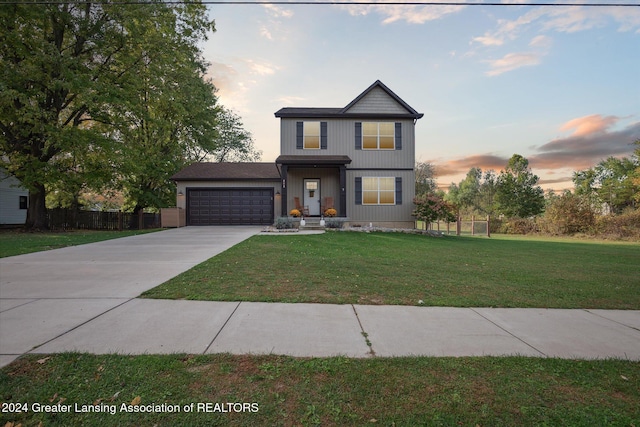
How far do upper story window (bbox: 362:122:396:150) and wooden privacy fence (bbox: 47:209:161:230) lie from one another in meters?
16.1

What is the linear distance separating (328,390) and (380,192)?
15974mm

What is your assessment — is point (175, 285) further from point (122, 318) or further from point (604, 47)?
point (604, 47)

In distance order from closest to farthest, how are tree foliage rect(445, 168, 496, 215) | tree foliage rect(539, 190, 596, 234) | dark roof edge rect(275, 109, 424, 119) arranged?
1. dark roof edge rect(275, 109, 424, 119)
2. tree foliage rect(539, 190, 596, 234)
3. tree foliage rect(445, 168, 496, 215)

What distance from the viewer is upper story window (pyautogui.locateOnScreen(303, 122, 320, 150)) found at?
56.9 feet

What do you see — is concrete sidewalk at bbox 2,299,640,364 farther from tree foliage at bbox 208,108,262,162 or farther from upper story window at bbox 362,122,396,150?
tree foliage at bbox 208,108,262,162

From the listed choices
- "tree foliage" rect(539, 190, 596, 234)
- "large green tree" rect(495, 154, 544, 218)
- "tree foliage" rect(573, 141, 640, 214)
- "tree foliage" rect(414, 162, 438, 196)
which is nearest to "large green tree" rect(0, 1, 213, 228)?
"tree foliage" rect(539, 190, 596, 234)

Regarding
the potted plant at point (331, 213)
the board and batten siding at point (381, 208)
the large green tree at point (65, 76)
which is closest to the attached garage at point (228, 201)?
the large green tree at point (65, 76)

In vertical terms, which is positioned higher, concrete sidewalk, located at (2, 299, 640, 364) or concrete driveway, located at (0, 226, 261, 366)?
concrete driveway, located at (0, 226, 261, 366)

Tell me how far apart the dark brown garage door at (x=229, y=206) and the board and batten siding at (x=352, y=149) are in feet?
13.3

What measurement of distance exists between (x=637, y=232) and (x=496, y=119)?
11477 millimetres

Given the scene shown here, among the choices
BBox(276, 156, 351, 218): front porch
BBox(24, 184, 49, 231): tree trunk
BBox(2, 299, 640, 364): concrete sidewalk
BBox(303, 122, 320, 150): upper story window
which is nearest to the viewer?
BBox(2, 299, 640, 364): concrete sidewalk

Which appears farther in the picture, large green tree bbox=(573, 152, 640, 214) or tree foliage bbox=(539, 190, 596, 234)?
large green tree bbox=(573, 152, 640, 214)

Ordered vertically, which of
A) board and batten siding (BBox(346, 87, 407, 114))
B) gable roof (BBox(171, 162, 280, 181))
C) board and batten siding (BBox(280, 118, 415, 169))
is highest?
board and batten siding (BBox(346, 87, 407, 114))

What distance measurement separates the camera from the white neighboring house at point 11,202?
21203mm
